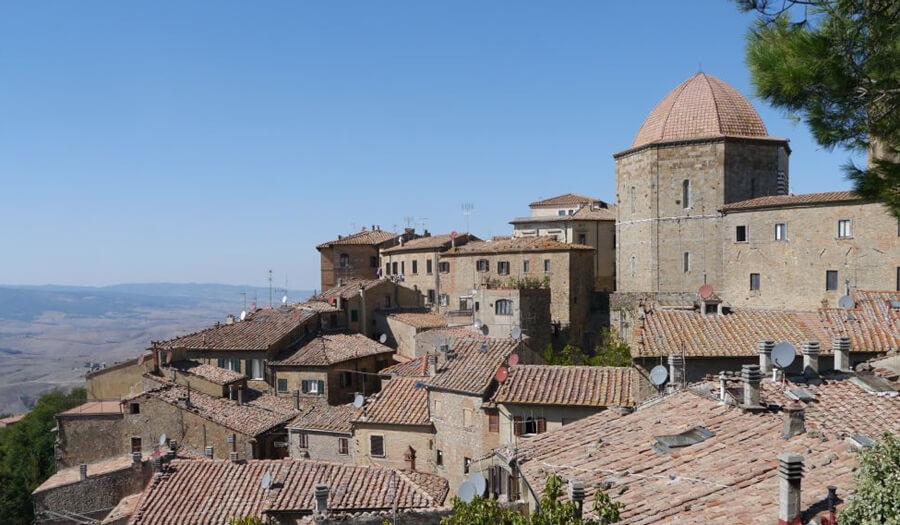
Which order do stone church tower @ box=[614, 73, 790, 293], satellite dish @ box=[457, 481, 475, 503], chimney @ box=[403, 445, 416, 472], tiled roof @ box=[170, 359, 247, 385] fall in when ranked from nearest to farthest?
satellite dish @ box=[457, 481, 475, 503]
chimney @ box=[403, 445, 416, 472]
tiled roof @ box=[170, 359, 247, 385]
stone church tower @ box=[614, 73, 790, 293]

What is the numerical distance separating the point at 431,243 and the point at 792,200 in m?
26.3

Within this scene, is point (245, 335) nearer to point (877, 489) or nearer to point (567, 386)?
point (567, 386)

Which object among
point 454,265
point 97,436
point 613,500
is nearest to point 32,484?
point 97,436

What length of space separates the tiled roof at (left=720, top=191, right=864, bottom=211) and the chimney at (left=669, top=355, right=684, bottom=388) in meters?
18.0

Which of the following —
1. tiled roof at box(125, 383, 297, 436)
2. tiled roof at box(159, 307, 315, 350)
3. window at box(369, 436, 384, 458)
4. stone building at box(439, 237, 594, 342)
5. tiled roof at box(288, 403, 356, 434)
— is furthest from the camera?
stone building at box(439, 237, 594, 342)

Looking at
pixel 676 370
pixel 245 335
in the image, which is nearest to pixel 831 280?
pixel 676 370

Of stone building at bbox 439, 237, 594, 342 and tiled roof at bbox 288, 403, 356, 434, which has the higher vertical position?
stone building at bbox 439, 237, 594, 342

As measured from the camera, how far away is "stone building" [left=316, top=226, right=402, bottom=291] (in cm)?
6000

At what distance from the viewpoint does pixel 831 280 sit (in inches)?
1348

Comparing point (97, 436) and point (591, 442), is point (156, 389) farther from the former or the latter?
point (591, 442)

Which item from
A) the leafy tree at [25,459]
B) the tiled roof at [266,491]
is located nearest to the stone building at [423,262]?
the leafy tree at [25,459]

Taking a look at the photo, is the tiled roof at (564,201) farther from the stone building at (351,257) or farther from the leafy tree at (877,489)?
the leafy tree at (877,489)

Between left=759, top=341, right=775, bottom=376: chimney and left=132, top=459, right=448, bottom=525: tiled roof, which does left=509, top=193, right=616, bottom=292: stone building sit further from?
left=759, top=341, right=775, bottom=376: chimney

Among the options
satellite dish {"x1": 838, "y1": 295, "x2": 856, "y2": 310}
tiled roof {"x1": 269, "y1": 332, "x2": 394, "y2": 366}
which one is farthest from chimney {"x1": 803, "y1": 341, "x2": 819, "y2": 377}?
tiled roof {"x1": 269, "y1": 332, "x2": 394, "y2": 366}
